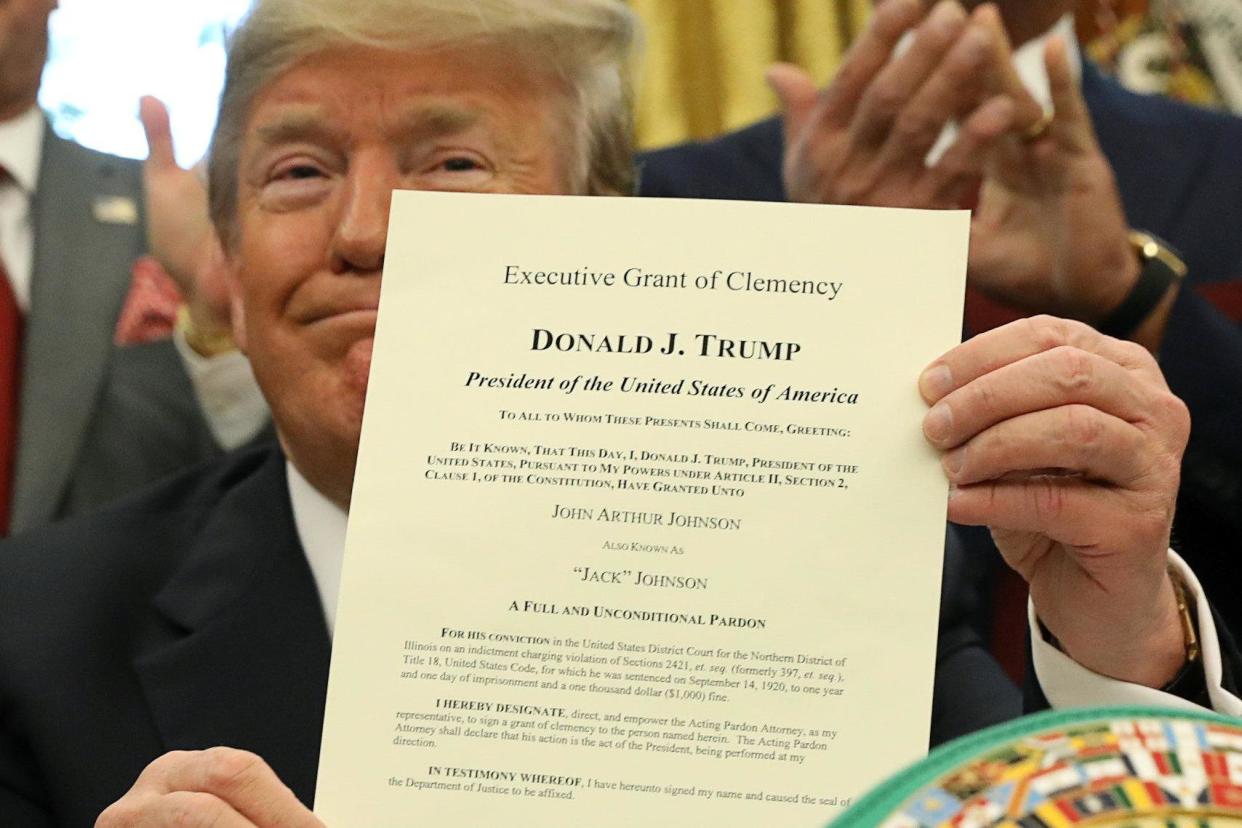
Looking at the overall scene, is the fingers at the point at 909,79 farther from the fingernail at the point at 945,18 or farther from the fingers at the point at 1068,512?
the fingers at the point at 1068,512

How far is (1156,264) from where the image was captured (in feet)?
6.61

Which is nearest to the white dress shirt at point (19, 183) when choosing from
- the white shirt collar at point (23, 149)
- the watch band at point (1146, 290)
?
the white shirt collar at point (23, 149)

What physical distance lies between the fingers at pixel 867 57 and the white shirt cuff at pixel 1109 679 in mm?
1018

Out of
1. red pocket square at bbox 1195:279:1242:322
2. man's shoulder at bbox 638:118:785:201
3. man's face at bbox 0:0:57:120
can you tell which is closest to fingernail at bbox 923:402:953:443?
red pocket square at bbox 1195:279:1242:322

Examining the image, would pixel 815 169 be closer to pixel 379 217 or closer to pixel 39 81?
pixel 379 217

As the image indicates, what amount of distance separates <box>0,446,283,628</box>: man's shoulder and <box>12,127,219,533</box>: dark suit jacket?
1.42ft

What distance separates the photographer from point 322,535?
1.63 meters

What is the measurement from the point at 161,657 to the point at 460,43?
0.71 meters

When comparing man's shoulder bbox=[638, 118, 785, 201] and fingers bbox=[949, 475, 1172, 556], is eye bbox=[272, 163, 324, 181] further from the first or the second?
man's shoulder bbox=[638, 118, 785, 201]

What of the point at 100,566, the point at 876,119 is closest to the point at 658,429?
the point at 100,566

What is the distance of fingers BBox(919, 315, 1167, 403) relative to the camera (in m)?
1.01

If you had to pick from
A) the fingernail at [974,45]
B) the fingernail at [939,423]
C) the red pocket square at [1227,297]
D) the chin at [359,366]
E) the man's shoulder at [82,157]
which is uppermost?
the fingernail at [974,45]

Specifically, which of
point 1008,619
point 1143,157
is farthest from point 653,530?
point 1143,157

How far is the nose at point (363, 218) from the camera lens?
148 cm
